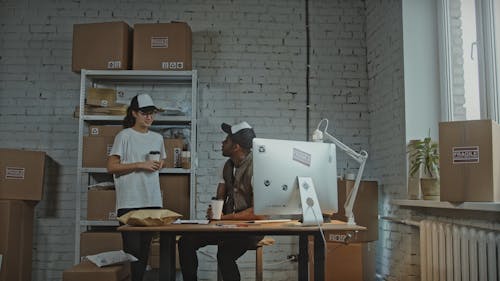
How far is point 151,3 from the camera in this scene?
15.9 feet

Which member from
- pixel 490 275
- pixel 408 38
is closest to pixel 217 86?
pixel 408 38

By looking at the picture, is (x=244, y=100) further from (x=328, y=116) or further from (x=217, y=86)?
(x=328, y=116)

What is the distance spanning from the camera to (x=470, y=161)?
117 inches

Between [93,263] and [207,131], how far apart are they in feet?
5.51

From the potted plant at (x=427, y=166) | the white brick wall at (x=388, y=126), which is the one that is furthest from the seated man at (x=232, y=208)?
the white brick wall at (x=388, y=126)

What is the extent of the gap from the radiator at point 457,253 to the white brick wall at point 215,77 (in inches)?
57.9

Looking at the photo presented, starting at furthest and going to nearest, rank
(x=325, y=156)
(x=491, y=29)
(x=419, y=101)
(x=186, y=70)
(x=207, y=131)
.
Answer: (x=207, y=131), (x=186, y=70), (x=419, y=101), (x=491, y=29), (x=325, y=156)

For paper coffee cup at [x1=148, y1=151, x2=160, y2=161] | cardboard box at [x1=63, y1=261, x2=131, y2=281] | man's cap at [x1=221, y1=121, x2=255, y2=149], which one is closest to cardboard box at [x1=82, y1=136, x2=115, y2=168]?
paper coffee cup at [x1=148, y1=151, x2=160, y2=161]

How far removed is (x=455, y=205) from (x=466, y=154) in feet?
1.04

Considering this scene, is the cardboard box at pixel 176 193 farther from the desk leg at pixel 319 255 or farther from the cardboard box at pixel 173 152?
the desk leg at pixel 319 255

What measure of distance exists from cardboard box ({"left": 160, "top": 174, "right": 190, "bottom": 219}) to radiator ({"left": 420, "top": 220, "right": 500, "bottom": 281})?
180 cm

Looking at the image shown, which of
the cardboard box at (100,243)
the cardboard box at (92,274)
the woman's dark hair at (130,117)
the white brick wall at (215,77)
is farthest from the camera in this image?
the white brick wall at (215,77)

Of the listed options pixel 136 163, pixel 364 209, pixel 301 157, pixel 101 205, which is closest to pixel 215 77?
pixel 136 163

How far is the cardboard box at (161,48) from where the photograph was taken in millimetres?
Result: 4348
